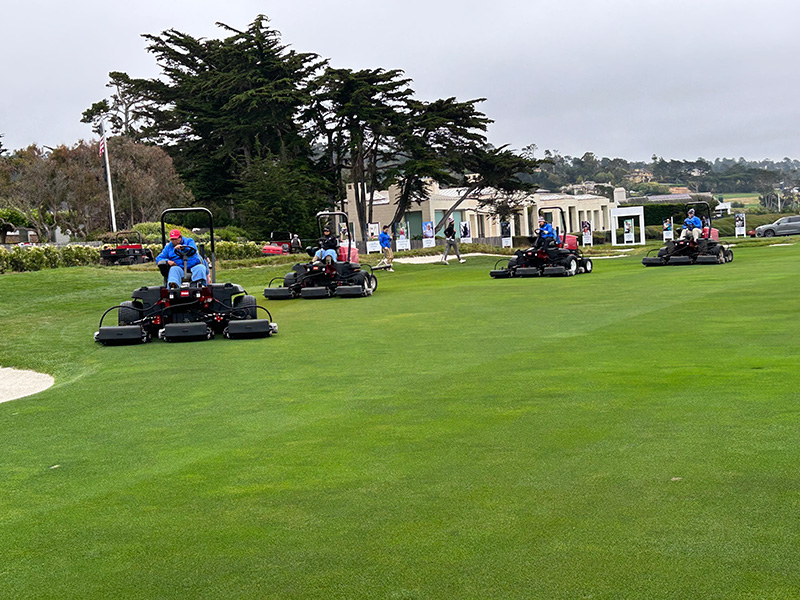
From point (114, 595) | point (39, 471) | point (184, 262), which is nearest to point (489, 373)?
point (39, 471)

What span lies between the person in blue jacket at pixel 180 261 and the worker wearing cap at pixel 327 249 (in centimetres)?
677

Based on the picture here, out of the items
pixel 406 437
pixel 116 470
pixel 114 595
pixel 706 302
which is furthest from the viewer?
pixel 706 302

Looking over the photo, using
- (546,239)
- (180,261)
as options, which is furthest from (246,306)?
(546,239)

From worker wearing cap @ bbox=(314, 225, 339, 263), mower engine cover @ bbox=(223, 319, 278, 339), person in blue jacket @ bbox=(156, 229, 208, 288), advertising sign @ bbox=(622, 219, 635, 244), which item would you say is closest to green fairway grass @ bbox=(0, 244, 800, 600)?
mower engine cover @ bbox=(223, 319, 278, 339)

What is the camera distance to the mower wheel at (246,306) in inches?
568

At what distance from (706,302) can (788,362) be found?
6.70 meters

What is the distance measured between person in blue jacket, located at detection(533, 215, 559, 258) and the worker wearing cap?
21.0 feet

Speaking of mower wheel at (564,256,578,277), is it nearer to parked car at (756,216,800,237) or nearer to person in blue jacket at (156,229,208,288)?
person in blue jacket at (156,229,208,288)

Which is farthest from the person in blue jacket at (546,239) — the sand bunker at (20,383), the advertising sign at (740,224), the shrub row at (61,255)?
the advertising sign at (740,224)

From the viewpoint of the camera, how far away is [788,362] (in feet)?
29.5

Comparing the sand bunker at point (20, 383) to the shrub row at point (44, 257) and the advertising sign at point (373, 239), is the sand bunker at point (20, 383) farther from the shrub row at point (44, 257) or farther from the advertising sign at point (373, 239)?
the advertising sign at point (373, 239)

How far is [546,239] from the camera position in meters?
25.9

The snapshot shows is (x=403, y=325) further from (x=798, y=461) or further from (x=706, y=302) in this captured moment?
(x=798, y=461)

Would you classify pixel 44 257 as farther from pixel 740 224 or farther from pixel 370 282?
pixel 740 224
